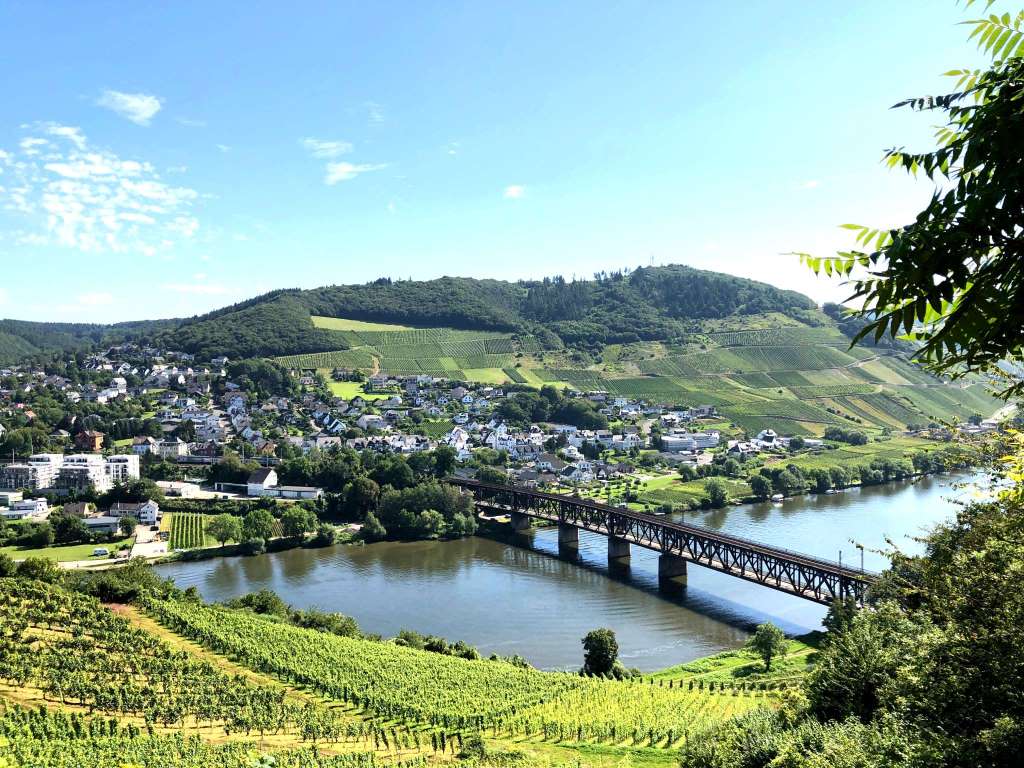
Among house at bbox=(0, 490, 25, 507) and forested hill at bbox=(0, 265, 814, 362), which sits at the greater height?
forested hill at bbox=(0, 265, 814, 362)

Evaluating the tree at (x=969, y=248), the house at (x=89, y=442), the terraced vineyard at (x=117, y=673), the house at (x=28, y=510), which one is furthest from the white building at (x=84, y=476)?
the tree at (x=969, y=248)

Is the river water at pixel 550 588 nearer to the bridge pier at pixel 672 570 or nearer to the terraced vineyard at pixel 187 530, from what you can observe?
the bridge pier at pixel 672 570

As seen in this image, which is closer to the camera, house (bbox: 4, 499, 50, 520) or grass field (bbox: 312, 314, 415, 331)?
house (bbox: 4, 499, 50, 520)

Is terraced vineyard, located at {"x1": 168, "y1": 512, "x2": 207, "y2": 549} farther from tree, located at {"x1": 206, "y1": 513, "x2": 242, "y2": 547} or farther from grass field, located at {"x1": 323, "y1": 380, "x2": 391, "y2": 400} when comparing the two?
grass field, located at {"x1": 323, "y1": 380, "x2": 391, "y2": 400}

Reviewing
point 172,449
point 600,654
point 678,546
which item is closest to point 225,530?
point 678,546

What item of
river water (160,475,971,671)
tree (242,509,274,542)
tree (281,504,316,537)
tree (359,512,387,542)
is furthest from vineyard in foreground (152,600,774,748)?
tree (359,512,387,542)
